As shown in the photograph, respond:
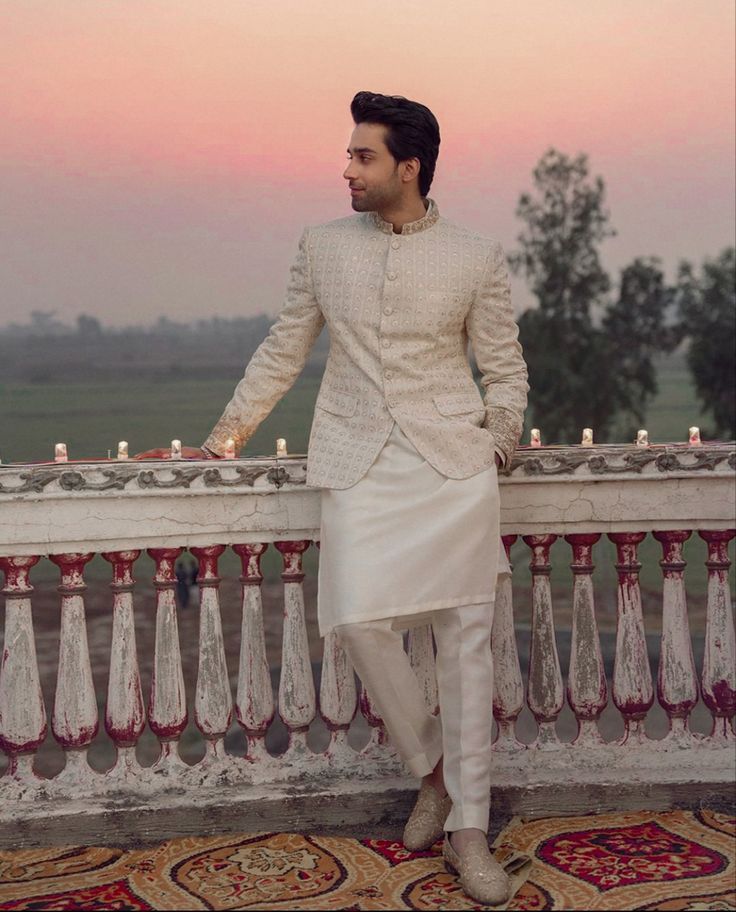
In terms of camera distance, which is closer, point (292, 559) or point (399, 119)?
point (399, 119)

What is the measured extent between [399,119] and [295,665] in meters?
1.15

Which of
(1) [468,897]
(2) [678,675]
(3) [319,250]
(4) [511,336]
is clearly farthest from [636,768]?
(3) [319,250]

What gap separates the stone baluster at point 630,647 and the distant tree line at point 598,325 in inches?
606

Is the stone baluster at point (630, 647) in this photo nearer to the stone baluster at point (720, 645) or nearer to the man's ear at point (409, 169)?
the stone baluster at point (720, 645)

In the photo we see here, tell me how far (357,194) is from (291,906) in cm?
137

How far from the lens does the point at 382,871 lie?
7.86 feet

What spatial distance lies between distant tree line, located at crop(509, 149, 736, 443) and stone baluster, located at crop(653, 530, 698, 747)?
15.4 meters

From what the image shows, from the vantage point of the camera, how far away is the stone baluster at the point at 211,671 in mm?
2561

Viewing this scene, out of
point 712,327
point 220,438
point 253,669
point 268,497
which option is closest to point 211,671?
point 253,669

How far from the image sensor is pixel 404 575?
7.68 feet

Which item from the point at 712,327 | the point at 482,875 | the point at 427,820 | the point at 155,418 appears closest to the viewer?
the point at 482,875

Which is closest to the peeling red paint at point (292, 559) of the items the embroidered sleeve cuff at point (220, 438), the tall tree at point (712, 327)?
the embroidered sleeve cuff at point (220, 438)

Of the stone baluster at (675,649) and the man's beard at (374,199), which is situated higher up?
the man's beard at (374,199)

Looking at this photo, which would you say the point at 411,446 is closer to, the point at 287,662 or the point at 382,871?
the point at 287,662
